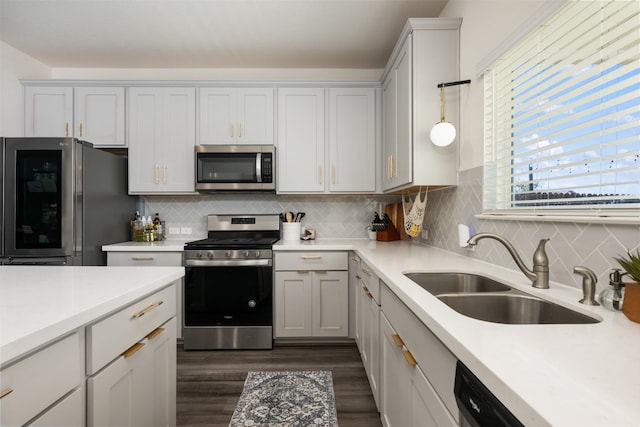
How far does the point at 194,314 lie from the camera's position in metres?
2.62

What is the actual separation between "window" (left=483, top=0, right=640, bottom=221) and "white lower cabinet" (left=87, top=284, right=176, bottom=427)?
5.28 ft

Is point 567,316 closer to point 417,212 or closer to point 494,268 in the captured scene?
point 494,268

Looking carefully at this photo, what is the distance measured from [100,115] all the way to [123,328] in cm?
271

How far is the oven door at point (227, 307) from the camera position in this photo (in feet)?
8.55

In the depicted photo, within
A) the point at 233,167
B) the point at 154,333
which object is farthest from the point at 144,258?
the point at 154,333

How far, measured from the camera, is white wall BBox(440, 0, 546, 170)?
153 centimetres

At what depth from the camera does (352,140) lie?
2953 mm

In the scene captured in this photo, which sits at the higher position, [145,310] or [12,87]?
[12,87]

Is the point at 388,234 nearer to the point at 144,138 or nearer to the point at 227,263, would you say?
the point at 227,263

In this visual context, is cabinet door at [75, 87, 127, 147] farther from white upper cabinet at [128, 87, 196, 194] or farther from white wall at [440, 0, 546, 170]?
white wall at [440, 0, 546, 170]

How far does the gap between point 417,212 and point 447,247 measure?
0.33 m

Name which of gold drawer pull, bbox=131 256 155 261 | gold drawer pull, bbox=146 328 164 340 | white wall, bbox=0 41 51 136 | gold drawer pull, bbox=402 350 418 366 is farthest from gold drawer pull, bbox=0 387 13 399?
white wall, bbox=0 41 51 136

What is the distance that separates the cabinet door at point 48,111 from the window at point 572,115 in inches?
139

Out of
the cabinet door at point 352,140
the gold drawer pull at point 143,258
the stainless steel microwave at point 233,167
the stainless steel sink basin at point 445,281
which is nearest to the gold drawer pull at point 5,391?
the stainless steel sink basin at point 445,281
